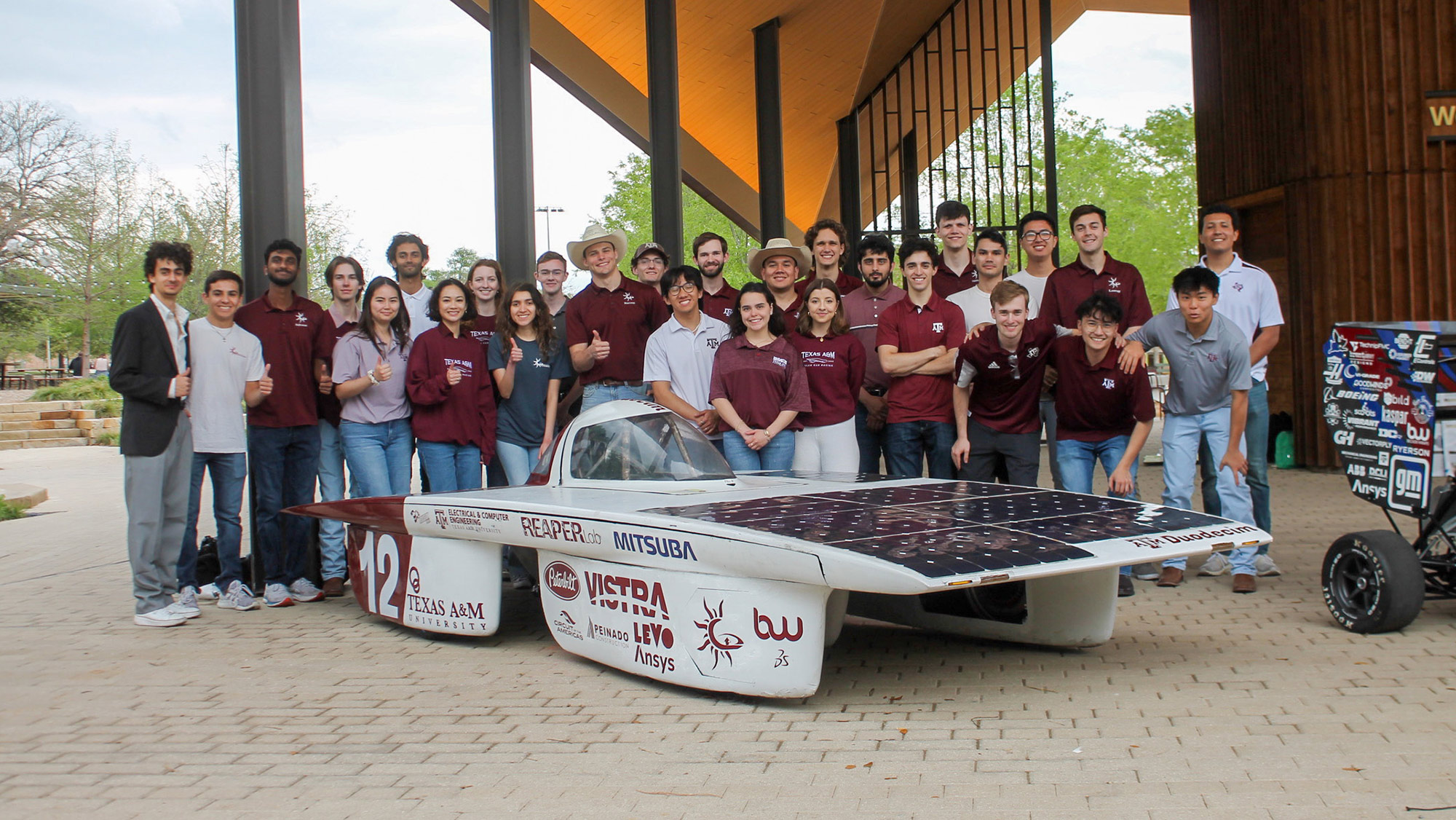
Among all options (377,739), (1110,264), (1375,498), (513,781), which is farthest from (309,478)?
(1375,498)

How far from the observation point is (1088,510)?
14.6ft

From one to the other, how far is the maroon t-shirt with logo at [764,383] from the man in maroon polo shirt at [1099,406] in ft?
4.72

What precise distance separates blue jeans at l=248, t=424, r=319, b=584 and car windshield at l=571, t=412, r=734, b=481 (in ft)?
6.55

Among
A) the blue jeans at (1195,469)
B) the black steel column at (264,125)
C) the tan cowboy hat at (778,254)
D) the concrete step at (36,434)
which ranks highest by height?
the black steel column at (264,125)

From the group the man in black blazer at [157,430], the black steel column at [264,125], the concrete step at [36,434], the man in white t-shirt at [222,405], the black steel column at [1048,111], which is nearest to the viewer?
the man in black blazer at [157,430]

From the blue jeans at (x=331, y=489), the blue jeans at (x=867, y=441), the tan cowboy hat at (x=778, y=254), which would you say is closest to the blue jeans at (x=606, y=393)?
the tan cowboy hat at (x=778, y=254)

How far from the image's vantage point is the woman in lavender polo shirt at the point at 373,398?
21.1 ft

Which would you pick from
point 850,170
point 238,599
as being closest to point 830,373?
point 238,599

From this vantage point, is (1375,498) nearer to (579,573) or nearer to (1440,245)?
(579,573)

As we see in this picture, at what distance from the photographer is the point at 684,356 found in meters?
6.40

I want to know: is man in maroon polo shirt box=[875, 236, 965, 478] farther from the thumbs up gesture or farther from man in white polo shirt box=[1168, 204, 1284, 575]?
the thumbs up gesture

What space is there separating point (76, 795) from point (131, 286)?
37536 millimetres

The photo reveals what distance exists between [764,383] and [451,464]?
200 cm

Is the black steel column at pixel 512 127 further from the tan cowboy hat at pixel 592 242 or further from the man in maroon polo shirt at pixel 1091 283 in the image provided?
the man in maroon polo shirt at pixel 1091 283
